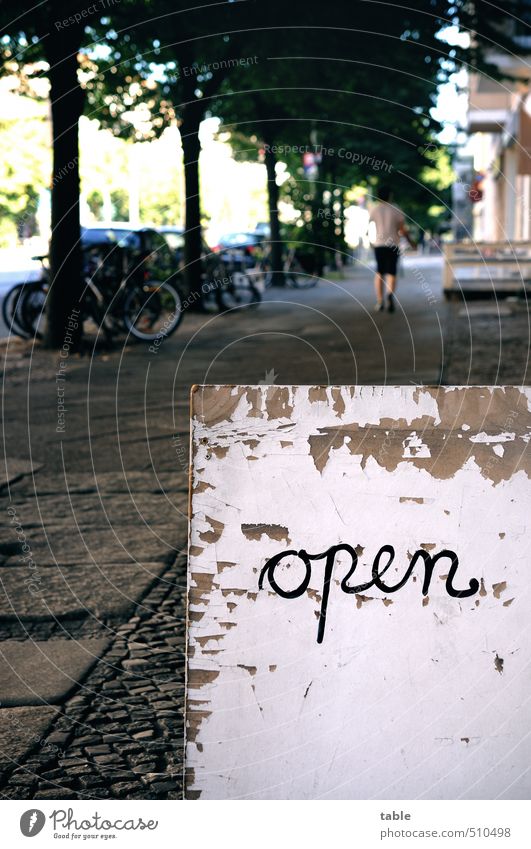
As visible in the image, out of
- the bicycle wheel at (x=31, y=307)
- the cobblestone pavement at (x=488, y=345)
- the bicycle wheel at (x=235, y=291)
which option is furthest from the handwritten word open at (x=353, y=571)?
the bicycle wheel at (x=235, y=291)

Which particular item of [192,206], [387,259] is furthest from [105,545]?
[192,206]

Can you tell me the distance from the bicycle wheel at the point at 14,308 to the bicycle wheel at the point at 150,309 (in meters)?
1.12

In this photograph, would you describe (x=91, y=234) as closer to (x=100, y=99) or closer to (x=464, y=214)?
(x=100, y=99)

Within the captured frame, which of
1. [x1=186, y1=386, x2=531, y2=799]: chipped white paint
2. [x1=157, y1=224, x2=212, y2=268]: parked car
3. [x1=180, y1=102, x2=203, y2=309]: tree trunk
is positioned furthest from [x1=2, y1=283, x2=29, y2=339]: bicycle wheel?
[x1=186, y1=386, x2=531, y2=799]: chipped white paint

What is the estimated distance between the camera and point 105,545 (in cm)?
497

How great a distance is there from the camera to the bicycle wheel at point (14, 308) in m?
13.1

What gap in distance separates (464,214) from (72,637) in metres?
66.0

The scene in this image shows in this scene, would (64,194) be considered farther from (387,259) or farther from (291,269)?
(291,269)

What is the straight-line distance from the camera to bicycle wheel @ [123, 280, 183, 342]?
518 inches

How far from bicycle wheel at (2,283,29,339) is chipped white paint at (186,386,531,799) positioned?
10.7 meters

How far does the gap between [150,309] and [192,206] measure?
13.9 ft

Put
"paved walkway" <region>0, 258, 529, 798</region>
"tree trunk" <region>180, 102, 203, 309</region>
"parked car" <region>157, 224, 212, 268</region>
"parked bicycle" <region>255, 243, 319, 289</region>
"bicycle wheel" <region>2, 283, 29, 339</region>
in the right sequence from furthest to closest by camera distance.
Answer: "parked bicycle" <region>255, 243, 319, 289</region>
"parked car" <region>157, 224, 212, 268</region>
"tree trunk" <region>180, 102, 203, 309</region>
"bicycle wheel" <region>2, 283, 29, 339</region>
"paved walkway" <region>0, 258, 529, 798</region>

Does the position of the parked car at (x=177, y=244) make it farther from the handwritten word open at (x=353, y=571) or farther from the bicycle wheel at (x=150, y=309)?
the handwritten word open at (x=353, y=571)

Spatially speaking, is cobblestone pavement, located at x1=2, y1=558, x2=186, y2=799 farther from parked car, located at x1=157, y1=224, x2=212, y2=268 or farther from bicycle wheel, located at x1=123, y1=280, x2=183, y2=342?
parked car, located at x1=157, y1=224, x2=212, y2=268
